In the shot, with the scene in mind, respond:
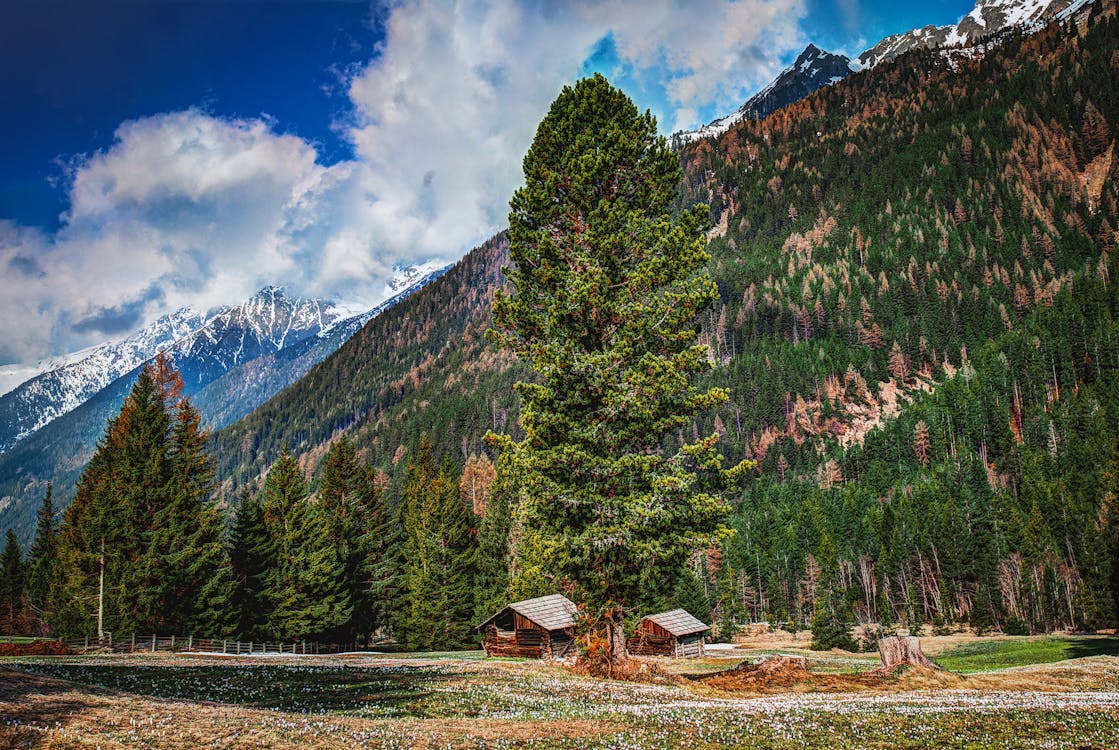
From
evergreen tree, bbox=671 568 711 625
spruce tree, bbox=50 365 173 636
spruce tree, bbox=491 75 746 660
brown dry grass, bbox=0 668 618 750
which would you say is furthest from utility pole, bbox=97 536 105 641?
evergreen tree, bbox=671 568 711 625

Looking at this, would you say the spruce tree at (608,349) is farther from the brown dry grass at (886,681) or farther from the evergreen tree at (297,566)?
the evergreen tree at (297,566)

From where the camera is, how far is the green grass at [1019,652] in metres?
48.7

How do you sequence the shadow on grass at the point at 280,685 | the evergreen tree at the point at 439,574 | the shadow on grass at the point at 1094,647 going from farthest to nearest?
the evergreen tree at the point at 439,574 < the shadow on grass at the point at 1094,647 < the shadow on grass at the point at 280,685

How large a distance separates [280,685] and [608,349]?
15.0m

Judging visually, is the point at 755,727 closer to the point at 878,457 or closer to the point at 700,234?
the point at 700,234

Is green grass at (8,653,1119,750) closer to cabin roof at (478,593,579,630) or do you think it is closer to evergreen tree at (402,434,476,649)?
cabin roof at (478,593,579,630)

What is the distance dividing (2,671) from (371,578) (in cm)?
5436

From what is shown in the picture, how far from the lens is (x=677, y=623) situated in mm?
62594

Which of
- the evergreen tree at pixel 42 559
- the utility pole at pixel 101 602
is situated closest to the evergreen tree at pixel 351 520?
the utility pole at pixel 101 602

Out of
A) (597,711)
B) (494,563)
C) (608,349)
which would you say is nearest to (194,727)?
(597,711)

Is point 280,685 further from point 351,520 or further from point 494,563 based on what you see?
point 494,563

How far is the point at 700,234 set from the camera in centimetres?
2597

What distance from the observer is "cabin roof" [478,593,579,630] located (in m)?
52.4

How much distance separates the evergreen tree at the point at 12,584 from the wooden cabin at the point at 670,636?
2820 inches
